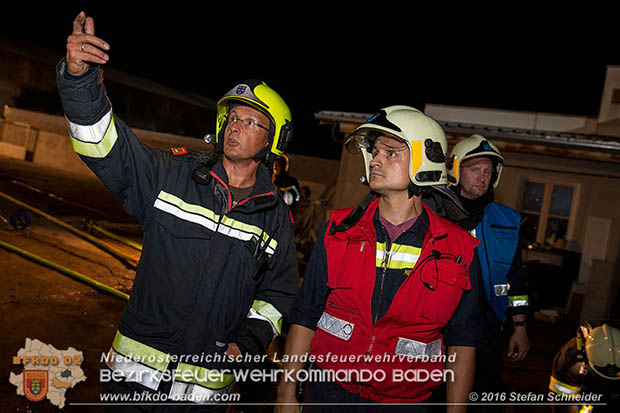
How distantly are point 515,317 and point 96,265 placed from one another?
6.32 metres

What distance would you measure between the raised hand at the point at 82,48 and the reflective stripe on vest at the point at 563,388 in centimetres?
374

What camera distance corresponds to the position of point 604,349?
341cm

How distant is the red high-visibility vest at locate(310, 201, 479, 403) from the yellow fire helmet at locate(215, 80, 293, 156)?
3.16 feet

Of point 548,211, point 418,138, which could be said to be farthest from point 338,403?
point 548,211

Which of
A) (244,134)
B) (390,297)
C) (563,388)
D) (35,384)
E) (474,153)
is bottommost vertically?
(35,384)

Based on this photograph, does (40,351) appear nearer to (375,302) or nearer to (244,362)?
(244,362)

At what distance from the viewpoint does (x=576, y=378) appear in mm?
3453

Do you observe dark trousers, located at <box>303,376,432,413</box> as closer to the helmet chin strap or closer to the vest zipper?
the vest zipper

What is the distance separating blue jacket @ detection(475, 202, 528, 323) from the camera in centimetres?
367

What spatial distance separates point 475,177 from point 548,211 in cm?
698

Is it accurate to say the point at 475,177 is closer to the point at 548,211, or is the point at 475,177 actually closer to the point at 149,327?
the point at 149,327

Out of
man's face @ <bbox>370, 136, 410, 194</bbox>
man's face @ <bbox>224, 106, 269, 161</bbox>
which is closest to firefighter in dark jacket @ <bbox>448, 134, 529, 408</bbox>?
man's face @ <bbox>370, 136, 410, 194</bbox>

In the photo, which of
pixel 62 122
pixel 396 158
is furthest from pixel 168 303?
pixel 62 122

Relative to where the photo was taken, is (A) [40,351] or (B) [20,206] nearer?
(A) [40,351]
